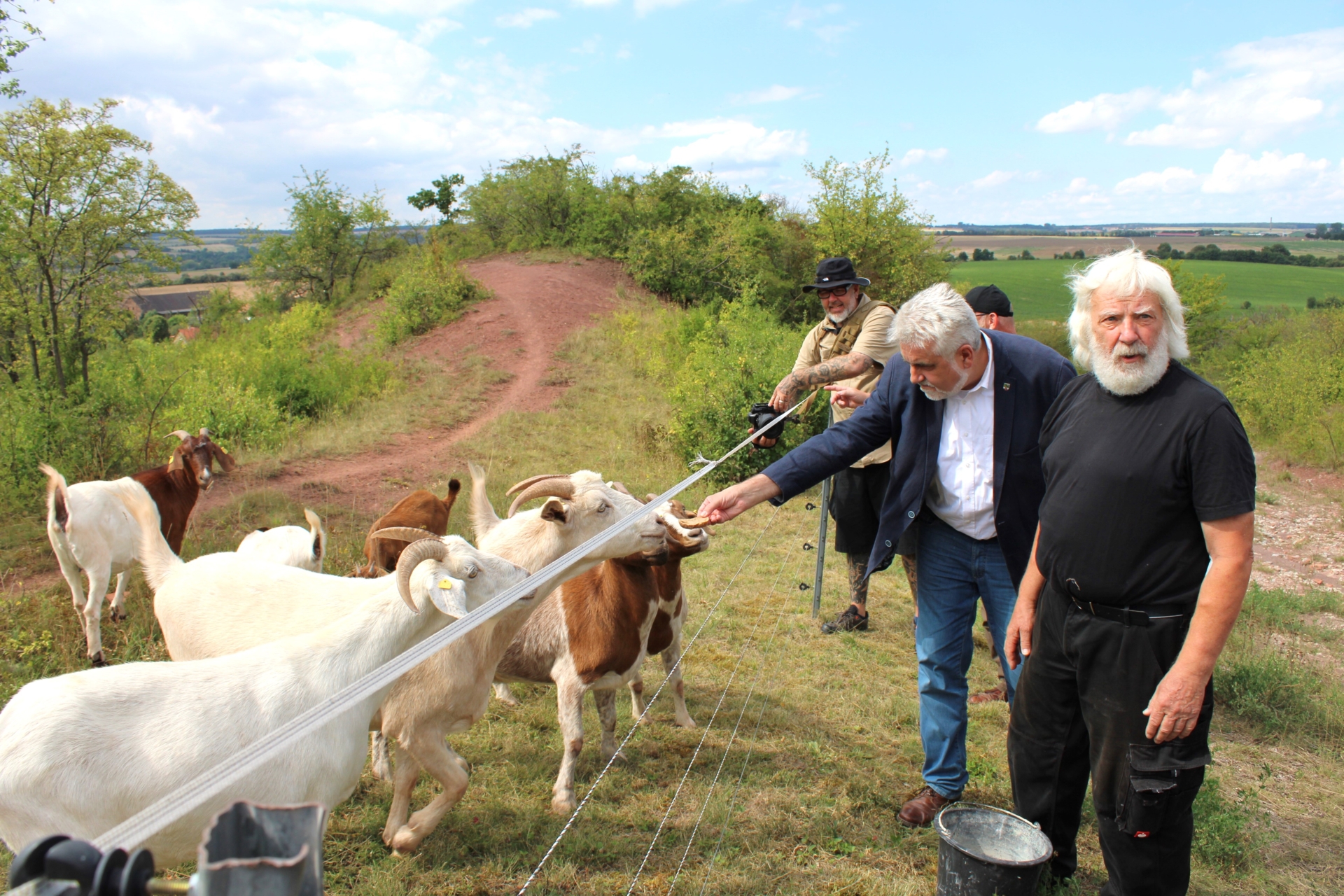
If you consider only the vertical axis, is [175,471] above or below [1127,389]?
below

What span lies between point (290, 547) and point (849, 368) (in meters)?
3.90

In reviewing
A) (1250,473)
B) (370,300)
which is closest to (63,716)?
(1250,473)

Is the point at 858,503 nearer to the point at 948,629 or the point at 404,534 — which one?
the point at 948,629

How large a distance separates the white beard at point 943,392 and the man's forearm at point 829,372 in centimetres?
158

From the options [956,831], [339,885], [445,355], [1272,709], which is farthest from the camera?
[445,355]

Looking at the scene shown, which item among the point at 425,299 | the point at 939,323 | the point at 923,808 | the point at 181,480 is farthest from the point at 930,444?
the point at 425,299

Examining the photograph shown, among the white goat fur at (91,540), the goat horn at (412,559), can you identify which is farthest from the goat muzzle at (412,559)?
the white goat fur at (91,540)

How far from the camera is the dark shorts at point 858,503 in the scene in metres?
5.10

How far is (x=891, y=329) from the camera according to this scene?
317 centimetres

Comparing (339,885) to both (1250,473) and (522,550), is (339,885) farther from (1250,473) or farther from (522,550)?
(1250,473)

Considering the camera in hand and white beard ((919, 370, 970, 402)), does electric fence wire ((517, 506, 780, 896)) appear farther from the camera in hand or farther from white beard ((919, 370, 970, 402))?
white beard ((919, 370, 970, 402))

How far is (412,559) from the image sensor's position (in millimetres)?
3076

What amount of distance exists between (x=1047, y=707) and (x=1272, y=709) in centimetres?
321

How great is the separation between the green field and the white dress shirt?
32.8 metres
